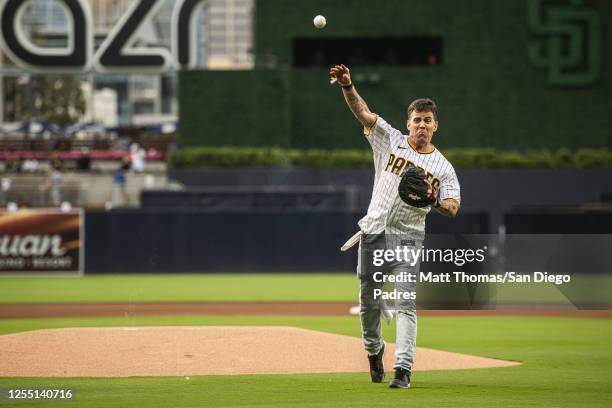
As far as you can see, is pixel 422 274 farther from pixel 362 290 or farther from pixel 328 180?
pixel 328 180

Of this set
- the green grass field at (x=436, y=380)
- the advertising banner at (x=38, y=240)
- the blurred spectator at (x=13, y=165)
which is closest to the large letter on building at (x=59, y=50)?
the blurred spectator at (x=13, y=165)

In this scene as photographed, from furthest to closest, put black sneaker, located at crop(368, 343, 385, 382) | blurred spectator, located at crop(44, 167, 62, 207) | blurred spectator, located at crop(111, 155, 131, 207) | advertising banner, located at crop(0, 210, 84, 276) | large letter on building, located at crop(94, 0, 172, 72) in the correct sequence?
blurred spectator, located at crop(44, 167, 62, 207), blurred spectator, located at crop(111, 155, 131, 207), large letter on building, located at crop(94, 0, 172, 72), advertising banner, located at crop(0, 210, 84, 276), black sneaker, located at crop(368, 343, 385, 382)

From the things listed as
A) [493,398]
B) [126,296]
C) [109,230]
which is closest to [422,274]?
[493,398]

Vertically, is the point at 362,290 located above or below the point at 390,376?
above

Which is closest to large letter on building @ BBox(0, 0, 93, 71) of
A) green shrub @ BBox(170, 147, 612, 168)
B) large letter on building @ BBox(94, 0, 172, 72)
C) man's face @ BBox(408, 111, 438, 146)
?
large letter on building @ BBox(94, 0, 172, 72)

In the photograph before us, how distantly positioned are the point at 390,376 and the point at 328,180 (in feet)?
77.3

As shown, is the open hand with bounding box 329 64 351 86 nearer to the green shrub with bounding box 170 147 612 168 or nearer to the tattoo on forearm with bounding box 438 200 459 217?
the tattoo on forearm with bounding box 438 200 459 217

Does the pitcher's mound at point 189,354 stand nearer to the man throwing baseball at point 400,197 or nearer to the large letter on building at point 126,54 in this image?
the man throwing baseball at point 400,197

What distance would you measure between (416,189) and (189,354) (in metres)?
3.13

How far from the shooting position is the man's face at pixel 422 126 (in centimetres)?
764

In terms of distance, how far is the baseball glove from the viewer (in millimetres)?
7359

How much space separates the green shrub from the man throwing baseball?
951 inches

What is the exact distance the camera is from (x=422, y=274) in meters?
7.72

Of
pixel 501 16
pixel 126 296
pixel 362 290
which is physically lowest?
pixel 126 296
